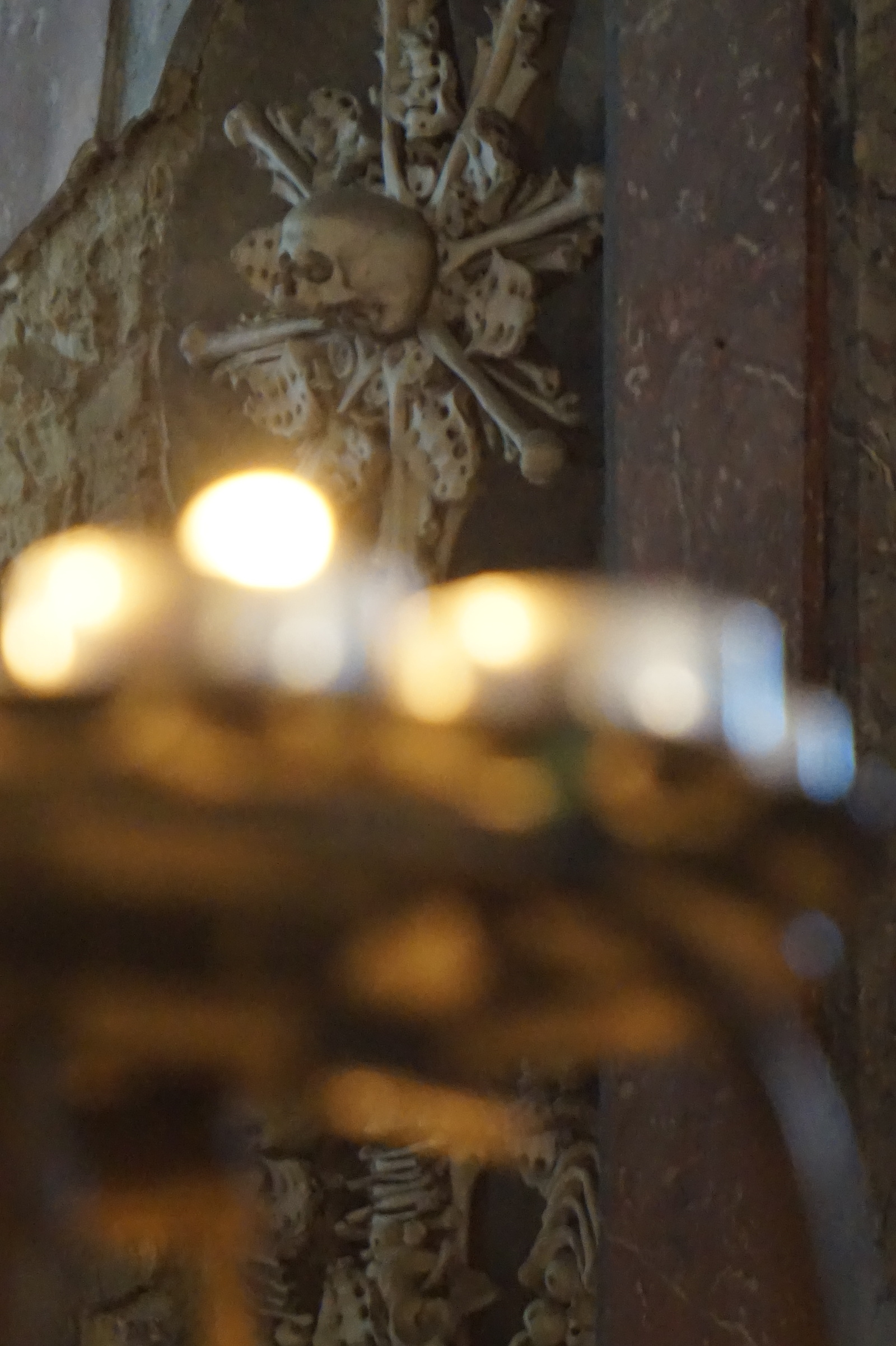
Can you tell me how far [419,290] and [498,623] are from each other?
51 centimetres

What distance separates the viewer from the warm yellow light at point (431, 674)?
97 centimetres

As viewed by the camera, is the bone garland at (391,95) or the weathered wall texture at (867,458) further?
the bone garland at (391,95)

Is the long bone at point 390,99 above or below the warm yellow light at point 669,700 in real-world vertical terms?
above

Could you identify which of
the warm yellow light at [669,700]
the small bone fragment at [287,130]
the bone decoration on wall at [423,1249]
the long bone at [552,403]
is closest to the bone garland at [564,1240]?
the bone decoration on wall at [423,1249]

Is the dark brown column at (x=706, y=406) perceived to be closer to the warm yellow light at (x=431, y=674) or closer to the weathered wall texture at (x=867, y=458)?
the weathered wall texture at (x=867, y=458)

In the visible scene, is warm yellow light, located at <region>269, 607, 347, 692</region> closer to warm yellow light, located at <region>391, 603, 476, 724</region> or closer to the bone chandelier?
warm yellow light, located at <region>391, 603, 476, 724</region>

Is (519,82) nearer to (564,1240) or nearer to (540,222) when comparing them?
(540,222)

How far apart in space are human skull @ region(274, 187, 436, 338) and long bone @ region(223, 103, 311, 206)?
0.36 feet

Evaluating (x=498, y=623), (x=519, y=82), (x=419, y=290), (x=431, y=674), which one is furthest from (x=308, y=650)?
(x=519, y=82)

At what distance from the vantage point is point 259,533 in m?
1.24

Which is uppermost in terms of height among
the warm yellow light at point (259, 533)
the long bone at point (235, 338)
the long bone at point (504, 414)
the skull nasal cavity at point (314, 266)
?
the skull nasal cavity at point (314, 266)

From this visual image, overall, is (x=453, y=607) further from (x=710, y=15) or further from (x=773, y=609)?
(x=710, y=15)

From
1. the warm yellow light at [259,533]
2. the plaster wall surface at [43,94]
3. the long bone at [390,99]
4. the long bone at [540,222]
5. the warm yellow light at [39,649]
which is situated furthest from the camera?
the plaster wall surface at [43,94]

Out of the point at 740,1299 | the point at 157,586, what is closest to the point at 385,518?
the point at 157,586
